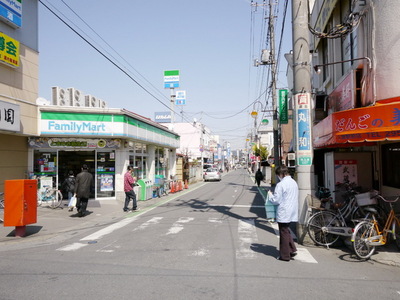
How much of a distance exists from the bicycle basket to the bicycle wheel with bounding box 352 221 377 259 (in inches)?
27.1

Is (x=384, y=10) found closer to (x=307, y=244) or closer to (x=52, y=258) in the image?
(x=307, y=244)

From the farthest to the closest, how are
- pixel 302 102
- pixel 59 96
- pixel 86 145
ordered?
pixel 59 96
pixel 86 145
pixel 302 102

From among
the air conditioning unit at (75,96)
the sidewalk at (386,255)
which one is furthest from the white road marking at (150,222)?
the air conditioning unit at (75,96)

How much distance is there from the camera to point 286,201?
6.26 m

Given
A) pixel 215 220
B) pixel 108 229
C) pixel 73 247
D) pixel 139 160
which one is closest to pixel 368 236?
pixel 215 220

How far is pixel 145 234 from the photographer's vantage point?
8625 millimetres

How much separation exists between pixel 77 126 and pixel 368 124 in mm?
11907

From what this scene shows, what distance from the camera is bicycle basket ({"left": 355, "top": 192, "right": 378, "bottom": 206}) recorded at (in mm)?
6911

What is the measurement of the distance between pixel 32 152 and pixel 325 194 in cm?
1212

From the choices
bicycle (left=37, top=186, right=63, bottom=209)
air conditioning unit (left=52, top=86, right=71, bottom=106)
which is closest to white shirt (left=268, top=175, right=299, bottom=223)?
bicycle (left=37, top=186, right=63, bottom=209)

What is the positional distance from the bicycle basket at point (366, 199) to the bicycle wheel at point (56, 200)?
11244 mm

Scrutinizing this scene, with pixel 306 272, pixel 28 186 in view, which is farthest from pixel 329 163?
pixel 28 186

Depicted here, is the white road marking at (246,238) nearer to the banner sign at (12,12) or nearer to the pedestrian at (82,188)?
the pedestrian at (82,188)

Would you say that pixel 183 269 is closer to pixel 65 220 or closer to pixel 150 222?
pixel 150 222
